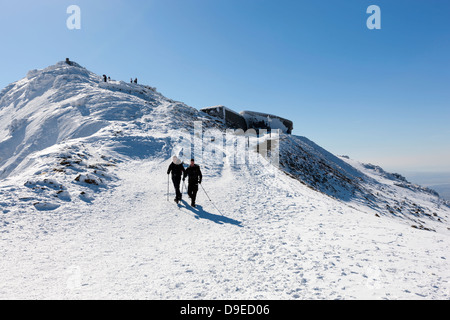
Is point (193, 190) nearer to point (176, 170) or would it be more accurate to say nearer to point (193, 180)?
point (193, 180)

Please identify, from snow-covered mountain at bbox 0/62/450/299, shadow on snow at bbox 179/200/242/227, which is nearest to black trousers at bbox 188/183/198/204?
shadow on snow at bbox 179/200/242/227

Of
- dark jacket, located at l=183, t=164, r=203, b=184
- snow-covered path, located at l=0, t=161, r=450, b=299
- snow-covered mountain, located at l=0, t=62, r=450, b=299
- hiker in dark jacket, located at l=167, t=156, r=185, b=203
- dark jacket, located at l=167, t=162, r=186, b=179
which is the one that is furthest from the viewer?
dark jacket, located at l=167, t=162, r=186, b=179

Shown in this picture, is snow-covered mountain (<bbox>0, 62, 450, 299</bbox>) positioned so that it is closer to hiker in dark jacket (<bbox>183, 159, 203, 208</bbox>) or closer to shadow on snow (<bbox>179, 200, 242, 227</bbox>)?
shadow on snow (<bbox>179, 200, 242, 227</bbox>)

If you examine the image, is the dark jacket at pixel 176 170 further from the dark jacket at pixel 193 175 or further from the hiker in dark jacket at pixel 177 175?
the dark jacket at pixel 193 175

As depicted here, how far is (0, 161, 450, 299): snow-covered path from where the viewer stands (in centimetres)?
471

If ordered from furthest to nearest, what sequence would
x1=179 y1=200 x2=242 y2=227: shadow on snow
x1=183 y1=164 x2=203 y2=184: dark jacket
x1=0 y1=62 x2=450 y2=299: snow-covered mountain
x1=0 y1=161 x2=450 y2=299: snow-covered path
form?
1. x1=183 y1=164 x2=203 y2=184: dark jacket
2. x1=179 y1=200 x2=242 y2=227: shadow on snow
3. x1=0 y1=62 x2=450 y2=299: snow-covered mountain
4. x1=0 y1=161 x2=450 y2=299: snow-covered path

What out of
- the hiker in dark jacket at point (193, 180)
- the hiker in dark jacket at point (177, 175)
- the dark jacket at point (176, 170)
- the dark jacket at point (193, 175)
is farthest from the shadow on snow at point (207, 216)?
the dark jacket at point (176, 170)

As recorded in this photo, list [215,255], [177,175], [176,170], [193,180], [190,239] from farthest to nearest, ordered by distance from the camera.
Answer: [176,170], [177,175], [193,180], [190,239], [215,255]

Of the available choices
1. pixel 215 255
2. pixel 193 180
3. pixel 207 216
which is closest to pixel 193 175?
pixel 193 180

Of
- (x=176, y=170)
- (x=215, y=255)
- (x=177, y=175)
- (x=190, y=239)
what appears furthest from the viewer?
(x=176, y=170)

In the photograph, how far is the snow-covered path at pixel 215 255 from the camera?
471 centimetres

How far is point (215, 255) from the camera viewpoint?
21.3 feet

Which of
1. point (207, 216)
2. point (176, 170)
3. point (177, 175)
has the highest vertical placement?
point (176, 170)

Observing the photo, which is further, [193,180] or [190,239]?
[193,180]
